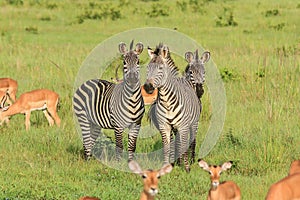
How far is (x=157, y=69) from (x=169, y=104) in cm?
53

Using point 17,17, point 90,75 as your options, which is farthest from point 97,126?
point 17,17

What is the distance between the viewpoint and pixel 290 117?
1006 cm

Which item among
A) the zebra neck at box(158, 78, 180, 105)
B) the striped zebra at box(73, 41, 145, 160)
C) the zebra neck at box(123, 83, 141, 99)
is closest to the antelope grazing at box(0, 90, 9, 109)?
the striped zebra at box(73, 41, 145, 160)

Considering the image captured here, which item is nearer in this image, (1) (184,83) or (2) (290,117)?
(1) (184,83)

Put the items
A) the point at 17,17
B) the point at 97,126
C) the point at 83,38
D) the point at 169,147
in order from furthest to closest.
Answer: the point at 17,17
the point at 83,38
the point at 97,126
the point at 169,147

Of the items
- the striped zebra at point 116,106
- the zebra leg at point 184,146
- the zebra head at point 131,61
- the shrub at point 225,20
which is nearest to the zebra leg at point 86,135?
the striped zebra at point 116,106

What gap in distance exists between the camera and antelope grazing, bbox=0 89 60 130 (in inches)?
413

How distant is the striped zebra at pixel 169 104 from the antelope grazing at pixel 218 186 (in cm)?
172

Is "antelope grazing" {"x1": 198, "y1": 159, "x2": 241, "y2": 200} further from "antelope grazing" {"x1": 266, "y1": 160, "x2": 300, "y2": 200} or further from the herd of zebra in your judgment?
the herd of zebra

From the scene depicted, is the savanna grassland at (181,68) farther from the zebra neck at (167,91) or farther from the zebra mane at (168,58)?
the zebra mane at (168,58)

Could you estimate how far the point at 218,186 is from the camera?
5.93m

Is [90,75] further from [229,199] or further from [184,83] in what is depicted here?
[229,199]

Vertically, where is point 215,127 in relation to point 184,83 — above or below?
below

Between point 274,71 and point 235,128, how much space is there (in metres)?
3.97
